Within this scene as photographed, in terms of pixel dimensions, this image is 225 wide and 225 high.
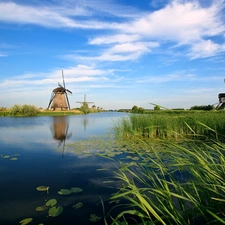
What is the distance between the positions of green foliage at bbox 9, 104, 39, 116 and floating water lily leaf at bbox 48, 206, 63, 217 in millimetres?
34243

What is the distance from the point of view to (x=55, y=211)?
2.83 metres

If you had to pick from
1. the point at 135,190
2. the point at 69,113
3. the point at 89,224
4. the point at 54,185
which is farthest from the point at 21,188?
the point at 69,113

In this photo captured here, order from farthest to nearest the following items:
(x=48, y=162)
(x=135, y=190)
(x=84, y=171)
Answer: (x=48, y=162) < (x=84, y=171) < (x=135, y=190)

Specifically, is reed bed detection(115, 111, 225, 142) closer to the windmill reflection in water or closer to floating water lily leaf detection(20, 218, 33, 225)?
the windmill reflection in water

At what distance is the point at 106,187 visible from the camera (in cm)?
379

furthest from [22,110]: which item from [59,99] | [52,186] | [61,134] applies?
[52,186]

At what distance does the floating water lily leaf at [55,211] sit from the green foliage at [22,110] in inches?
1348

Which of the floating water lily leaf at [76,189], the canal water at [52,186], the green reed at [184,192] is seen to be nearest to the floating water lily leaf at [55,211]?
the canal water at [52,186]

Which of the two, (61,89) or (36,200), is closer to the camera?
(36,200)

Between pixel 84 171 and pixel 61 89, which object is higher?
pixel 61 89

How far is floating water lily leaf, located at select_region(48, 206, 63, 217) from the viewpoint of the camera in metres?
2.77

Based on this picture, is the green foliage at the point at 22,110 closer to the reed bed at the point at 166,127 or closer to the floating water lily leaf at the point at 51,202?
the reed bed at the point at 166,127

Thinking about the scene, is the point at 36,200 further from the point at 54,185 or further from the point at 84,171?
the point at 84,171

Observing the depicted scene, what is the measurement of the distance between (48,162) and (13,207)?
268cm
